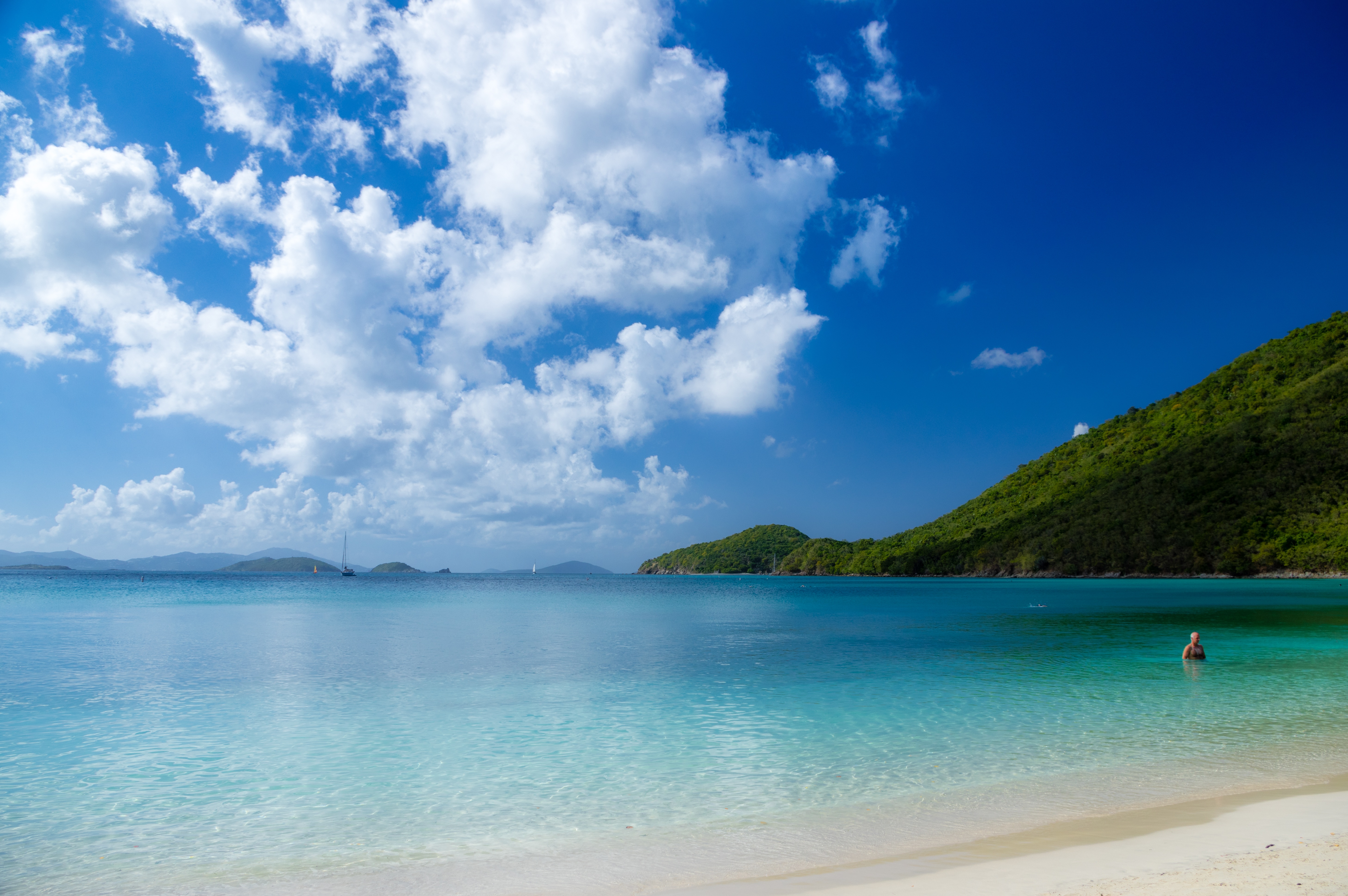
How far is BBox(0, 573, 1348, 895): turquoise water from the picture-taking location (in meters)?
7.51

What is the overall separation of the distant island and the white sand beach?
321ft

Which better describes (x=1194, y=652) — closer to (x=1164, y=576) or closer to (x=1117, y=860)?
(x=1117, y=860)

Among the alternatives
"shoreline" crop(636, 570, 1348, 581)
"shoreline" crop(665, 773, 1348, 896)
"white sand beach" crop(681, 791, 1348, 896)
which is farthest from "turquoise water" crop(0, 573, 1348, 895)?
"shoreline" crop(636, 570, 1348, 581)

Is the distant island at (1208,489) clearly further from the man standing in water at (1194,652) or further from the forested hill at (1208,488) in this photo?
the man standing in water at (1194,652)

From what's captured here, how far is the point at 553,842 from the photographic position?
25.6ft

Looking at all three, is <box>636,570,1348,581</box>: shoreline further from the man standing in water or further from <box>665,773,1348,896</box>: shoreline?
<box>665,773,1348,896</box>: shoreline

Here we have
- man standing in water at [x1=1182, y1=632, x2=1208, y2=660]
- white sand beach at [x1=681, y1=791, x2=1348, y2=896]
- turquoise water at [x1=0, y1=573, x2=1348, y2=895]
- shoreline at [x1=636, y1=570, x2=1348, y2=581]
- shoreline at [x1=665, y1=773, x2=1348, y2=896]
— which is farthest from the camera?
shoreline at [x1=636, y1=570, x2=1348, y2=581]

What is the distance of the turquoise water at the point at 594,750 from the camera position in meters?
7.51

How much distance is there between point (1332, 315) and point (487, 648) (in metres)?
144

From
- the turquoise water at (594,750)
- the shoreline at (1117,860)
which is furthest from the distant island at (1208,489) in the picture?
the shoreline at (1117,860)

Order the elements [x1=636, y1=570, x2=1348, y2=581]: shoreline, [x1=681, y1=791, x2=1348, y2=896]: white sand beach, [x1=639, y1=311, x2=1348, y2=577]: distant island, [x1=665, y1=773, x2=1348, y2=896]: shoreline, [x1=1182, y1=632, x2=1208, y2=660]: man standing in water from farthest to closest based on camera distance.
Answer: [x1=639, y1=311, x2=1348, y2=577]: distant island → [x1=636, y1=570, x2=1348, y2=581]: shoreline → [x1=1182, y1=632, x2=1208, y2=660]: man standing in water → [x1=665, y1=773, x2=1348, y2=896]: shoreline → [x1=681, y1=791, x2=1348, y2=896]: white sand beach

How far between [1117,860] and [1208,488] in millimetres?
112673

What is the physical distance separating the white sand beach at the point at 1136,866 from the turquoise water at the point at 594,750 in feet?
1.77

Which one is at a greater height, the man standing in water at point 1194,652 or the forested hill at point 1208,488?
the forested hill at point 1208,488
